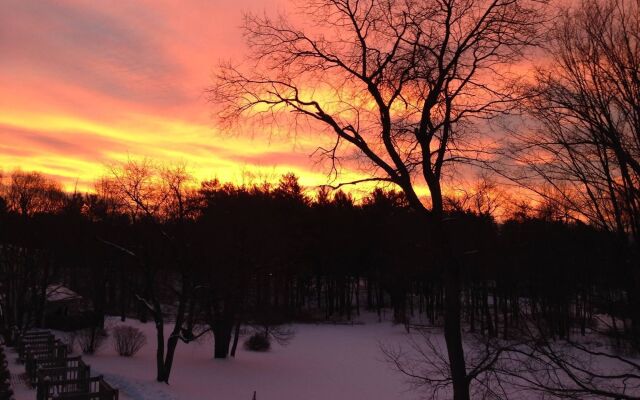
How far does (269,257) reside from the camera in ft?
91.2

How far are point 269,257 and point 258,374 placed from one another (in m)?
6.08

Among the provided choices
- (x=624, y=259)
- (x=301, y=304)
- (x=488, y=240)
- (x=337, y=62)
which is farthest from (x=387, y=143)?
(x=301, y=304)

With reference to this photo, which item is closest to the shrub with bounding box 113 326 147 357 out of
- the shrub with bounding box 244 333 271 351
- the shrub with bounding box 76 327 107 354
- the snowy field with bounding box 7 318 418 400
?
the snowy field with bounding box 7 318 418 400

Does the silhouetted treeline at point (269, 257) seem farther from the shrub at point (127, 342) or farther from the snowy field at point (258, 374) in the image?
the shrub at point (127, 342)

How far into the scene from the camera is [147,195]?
839 inches

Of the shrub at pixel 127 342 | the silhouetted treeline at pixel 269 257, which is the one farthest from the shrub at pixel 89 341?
the silhouetted treeline at pixel 269 257

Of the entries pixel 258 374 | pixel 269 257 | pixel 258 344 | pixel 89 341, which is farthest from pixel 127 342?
pixel 269 257

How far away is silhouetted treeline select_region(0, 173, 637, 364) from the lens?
32.7ft

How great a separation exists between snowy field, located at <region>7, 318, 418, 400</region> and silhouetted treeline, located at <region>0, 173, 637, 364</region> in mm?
1945

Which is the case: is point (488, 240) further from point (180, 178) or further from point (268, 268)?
point (180, 178)

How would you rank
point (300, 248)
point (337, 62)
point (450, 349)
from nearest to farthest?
point (450, 349) < point (337, 62) < point (300, 248)

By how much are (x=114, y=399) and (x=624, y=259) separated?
1021 centimetres

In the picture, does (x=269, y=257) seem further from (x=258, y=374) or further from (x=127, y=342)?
(x=127, y=342)

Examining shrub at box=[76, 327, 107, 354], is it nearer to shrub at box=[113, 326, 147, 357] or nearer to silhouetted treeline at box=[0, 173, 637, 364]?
shrub at box=[113, 326, 147, 357]
